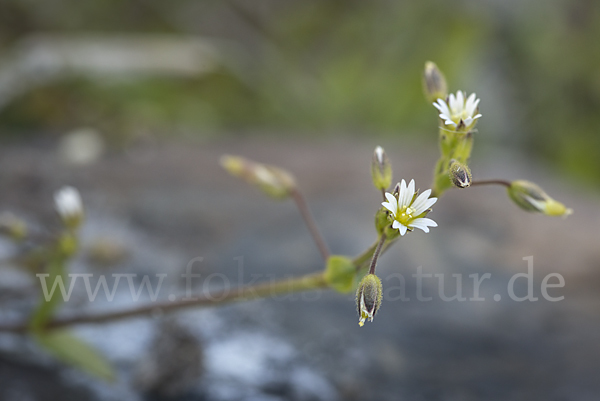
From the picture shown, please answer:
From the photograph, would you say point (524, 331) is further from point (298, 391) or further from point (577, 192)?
point (577, 192)

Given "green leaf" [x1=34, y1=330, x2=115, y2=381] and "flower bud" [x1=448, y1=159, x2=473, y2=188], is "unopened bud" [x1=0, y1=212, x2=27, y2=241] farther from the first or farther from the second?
"flower bud" [x1=448, y1=159, x2=473, y2=188]

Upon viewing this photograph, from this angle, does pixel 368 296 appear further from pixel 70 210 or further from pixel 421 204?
pixel 70 210

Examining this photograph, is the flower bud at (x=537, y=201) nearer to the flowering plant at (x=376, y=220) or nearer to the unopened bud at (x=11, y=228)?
the flowering plant at (x=376, y=220)

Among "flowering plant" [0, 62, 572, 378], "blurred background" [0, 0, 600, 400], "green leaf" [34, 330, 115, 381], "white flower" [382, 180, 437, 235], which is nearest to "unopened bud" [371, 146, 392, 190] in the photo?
"flowering plant" [0, 62, 572, 378]

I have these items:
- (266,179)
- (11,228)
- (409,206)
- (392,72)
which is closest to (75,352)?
(11,228)

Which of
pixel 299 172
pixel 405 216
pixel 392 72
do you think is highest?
pixel 392 72
